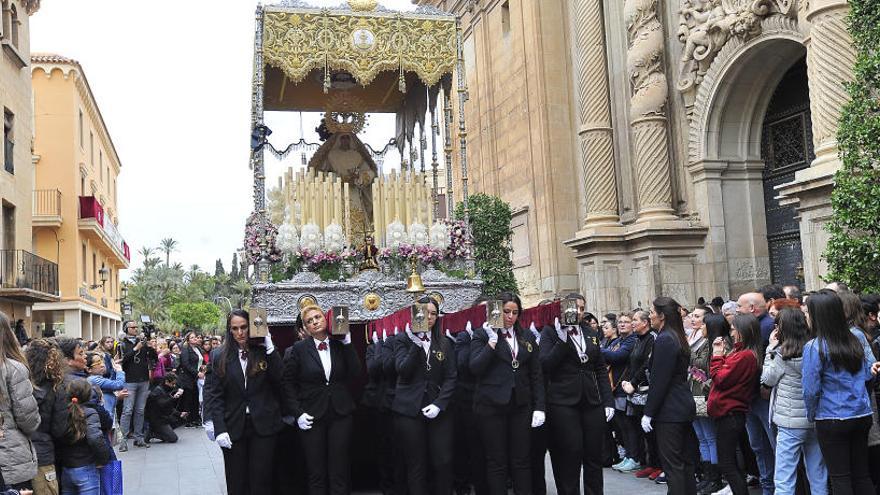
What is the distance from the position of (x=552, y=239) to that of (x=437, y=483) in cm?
1399

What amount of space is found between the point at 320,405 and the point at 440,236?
429 cm

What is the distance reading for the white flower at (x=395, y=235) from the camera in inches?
451

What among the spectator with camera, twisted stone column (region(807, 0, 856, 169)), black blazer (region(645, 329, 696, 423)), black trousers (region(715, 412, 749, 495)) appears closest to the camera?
black blazer (region(645, 329, 696, 423))

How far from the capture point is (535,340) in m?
8.03

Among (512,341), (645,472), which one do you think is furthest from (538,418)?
(645,472)

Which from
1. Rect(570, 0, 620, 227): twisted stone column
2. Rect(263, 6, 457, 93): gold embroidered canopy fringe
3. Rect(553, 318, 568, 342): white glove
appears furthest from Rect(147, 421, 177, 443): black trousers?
Rect(553, 318, 568, 342): white glove

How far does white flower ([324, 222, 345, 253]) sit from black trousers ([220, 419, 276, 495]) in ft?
12.3

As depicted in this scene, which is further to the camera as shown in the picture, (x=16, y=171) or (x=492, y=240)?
(x=16, y=171)

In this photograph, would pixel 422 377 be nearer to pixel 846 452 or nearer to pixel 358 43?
pixel 846 452

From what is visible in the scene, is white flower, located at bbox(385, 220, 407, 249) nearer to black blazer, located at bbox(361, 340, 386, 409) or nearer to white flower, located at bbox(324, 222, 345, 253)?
white flower, located at bbox(324, 222, 345, 253)

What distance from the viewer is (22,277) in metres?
24.5

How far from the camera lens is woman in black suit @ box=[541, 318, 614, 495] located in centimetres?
780

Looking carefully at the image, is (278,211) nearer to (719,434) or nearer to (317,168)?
(317,168)

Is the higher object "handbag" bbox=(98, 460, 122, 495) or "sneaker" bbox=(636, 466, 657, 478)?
"handbag" bbox=(98, 460, 122, 495)
